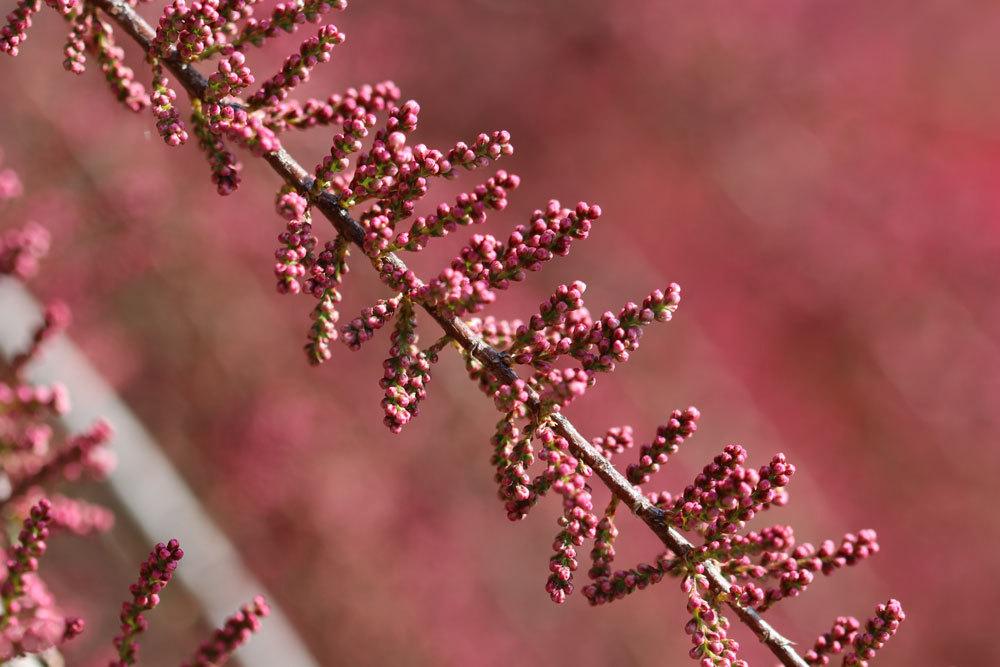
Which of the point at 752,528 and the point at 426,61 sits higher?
the point at 426,61

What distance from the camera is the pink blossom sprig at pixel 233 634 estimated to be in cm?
153

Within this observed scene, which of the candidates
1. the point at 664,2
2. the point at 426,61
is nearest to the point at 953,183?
the point at 664,2

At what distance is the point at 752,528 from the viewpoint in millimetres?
7199

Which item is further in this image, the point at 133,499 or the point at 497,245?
the point at 133,499

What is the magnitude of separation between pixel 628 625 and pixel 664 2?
26.3 ft

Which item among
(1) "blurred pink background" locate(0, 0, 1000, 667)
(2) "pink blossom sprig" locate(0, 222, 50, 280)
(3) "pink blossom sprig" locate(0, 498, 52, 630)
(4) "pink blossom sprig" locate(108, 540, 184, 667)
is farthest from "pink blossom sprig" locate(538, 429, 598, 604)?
(1) "blurred pink background" locate(0, 0, 1000, 667)

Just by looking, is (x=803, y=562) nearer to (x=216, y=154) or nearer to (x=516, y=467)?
(x=516, y=467)

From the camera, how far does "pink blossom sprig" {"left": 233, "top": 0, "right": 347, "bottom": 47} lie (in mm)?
1380

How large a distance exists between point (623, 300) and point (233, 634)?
863 cm

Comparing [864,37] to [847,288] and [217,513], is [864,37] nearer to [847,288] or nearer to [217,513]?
[847,288]

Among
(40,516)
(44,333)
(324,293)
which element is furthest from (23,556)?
(324,293)

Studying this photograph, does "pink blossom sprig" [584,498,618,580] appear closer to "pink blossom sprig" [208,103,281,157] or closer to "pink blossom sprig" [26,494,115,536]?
"pink blossom sprig" [208,103,281,157]

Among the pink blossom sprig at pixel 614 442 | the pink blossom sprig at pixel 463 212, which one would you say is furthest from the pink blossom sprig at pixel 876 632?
the pink blossom sprig at pixel 463 212

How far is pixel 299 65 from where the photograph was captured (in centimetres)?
140
